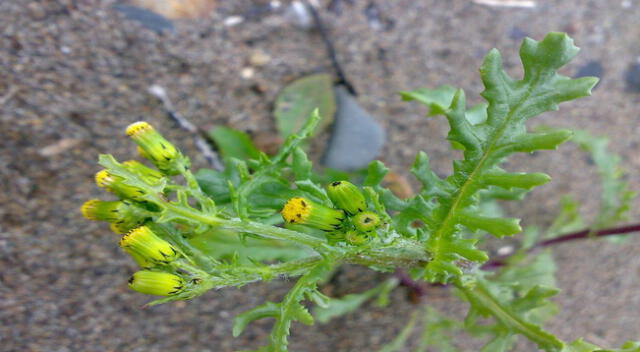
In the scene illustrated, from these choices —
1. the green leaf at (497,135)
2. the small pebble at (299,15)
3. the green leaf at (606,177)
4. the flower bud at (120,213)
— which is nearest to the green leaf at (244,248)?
the flower bud at (120,213)

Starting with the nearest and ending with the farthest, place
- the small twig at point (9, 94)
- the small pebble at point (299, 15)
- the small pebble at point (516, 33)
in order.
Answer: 1. the small twig at point (9, 94)
2. the small pebble at point (299, 15)
3. the small pebble at point (516, 33)

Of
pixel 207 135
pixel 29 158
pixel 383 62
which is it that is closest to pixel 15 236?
pixel 29 158

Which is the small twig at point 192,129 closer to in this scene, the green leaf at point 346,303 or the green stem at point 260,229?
the green leaf at point 346,303

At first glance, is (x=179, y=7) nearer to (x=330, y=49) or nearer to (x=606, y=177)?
(x=330, y=49)

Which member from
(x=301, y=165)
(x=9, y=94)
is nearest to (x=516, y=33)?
(x=301, y=165)

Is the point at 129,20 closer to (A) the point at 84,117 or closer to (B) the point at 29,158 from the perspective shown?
(A) the point at 84,117

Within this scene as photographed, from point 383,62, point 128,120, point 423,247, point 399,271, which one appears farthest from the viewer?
point 383,62

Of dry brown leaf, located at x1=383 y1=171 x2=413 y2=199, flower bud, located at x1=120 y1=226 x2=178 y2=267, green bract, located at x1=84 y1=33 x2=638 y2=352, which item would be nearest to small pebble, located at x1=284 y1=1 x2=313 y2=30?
dry brown leaf, located at x1=383 y1=171 x2=413 y2=199
